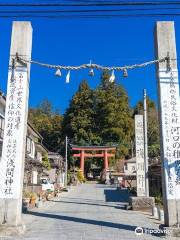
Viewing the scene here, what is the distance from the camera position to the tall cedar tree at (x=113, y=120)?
6525 centimetres

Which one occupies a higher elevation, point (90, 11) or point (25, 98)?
point (90, 11)

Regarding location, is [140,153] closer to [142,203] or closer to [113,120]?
[142,203]

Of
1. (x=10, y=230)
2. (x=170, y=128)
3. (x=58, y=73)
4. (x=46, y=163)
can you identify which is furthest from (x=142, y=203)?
(x=46, y=163)

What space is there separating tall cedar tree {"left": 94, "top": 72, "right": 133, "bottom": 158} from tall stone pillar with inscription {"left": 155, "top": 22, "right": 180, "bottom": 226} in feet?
172

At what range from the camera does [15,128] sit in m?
11.4

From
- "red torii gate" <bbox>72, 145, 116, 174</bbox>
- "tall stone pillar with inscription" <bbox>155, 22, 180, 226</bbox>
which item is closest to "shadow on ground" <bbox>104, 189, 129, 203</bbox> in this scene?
"tall stone pillar with inscription" <bbox>155, 22, 180, 226</bbox>

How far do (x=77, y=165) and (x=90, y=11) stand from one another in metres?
53.5

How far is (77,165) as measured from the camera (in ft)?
208

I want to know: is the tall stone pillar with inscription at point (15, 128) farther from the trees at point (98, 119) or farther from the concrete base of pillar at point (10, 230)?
the trees at point (98, 119)

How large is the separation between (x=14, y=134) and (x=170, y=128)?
17.0 ft

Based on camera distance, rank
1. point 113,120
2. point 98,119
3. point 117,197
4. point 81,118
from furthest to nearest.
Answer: point 98,119 < point 81,118 < point 113,120 < point 117,197

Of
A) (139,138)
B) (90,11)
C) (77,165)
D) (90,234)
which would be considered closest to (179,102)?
(90,11)

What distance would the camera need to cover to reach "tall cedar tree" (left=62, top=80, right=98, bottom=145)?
64875mm

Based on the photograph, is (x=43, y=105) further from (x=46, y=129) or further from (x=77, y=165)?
(x=77, y=165)
